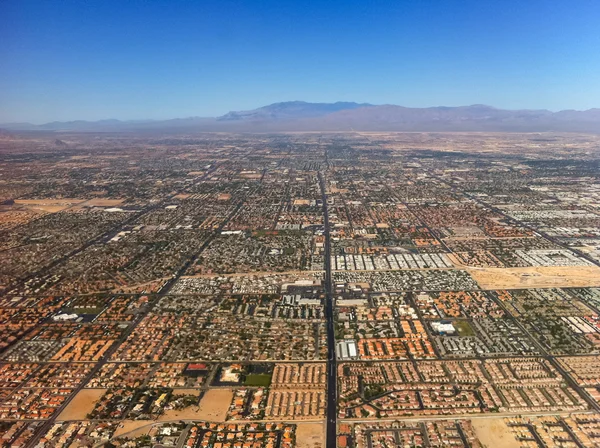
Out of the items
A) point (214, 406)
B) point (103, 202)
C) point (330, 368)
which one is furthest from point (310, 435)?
point (103, 202)

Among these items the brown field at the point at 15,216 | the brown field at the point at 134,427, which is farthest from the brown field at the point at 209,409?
the brown field at the point at 15,216

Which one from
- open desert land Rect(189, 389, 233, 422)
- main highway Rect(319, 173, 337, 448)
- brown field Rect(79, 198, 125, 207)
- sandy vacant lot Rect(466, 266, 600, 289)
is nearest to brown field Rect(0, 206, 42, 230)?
brown field Rect(79, 198, 125, 207)

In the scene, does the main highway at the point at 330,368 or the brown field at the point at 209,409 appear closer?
the main highway at the point at 330,368

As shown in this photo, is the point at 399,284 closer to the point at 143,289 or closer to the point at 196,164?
the point at 143,289

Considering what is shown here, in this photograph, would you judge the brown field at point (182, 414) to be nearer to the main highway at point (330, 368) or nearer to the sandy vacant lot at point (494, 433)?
the main highway at point (330, 368)

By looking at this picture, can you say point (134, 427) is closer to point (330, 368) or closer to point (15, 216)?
point (330, 368)

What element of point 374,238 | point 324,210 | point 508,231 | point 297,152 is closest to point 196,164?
point 297,152

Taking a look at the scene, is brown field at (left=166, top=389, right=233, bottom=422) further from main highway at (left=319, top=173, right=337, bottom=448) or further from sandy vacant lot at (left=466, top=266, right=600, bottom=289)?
sandy vacant lot at (left=466, top=266, right=600, bottom=289)
